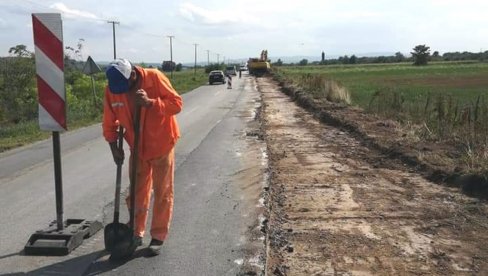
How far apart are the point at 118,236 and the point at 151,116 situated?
112 centimetres

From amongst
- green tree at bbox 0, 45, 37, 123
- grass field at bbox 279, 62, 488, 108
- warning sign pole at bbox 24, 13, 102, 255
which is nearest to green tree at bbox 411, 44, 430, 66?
grass field at bbox 279, 62, 488, 108

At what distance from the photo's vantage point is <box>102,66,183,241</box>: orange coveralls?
191 inches

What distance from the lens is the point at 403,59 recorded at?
15988cm

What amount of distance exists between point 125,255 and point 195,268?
0.68m

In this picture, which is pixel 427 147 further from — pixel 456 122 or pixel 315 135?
pixel 315 135

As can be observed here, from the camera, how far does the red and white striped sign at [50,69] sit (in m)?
5.11

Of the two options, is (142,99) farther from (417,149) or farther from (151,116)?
(417,149)

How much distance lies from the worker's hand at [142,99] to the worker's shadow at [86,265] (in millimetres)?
1423

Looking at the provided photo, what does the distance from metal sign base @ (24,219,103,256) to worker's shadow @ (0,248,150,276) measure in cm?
15

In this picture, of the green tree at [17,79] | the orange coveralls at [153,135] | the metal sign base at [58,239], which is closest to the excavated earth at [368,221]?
the orange coveralls at [153,135]

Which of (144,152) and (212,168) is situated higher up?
(144,152)

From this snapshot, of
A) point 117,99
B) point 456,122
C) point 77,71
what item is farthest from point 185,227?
point 77,71

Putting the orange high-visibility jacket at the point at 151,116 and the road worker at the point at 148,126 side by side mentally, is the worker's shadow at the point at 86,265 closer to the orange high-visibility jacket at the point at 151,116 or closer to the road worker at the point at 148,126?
the road worker at the point at 148,126

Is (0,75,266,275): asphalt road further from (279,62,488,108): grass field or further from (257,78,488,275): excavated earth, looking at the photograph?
(279,62,488,108): grass field
